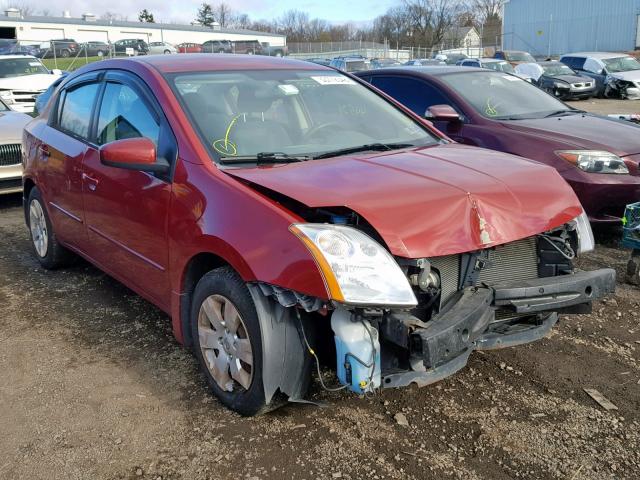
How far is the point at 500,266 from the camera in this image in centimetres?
309

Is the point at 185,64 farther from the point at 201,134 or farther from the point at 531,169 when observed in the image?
the point at 531,169

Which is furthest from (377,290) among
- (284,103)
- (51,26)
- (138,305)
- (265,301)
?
(51,26)

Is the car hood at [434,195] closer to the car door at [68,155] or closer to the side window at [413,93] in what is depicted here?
the car door at [68,155]

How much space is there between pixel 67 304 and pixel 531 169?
336 centimetres

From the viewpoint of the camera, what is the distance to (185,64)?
13.0 ft

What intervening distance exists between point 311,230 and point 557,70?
80.5 feet

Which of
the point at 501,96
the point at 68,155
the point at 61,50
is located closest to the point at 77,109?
the point at 68,155

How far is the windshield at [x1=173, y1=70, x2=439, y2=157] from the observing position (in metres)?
3.54

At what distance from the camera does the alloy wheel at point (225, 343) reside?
2969 mm

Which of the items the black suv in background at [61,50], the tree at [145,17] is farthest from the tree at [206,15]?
the black suv in background at [61,50]

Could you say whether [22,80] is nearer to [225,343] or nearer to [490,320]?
[225,343]

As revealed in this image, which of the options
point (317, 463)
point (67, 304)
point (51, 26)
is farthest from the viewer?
point (51, 26)

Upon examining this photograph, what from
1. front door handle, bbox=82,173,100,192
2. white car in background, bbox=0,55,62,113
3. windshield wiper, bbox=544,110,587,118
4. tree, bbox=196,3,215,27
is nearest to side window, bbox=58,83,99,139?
front door handle, bbox=82,173,100,192

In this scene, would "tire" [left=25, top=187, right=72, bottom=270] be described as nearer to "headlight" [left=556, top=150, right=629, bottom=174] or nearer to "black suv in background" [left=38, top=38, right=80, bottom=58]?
"headlight" [left=556, top=150, right=629, bottom=174]
